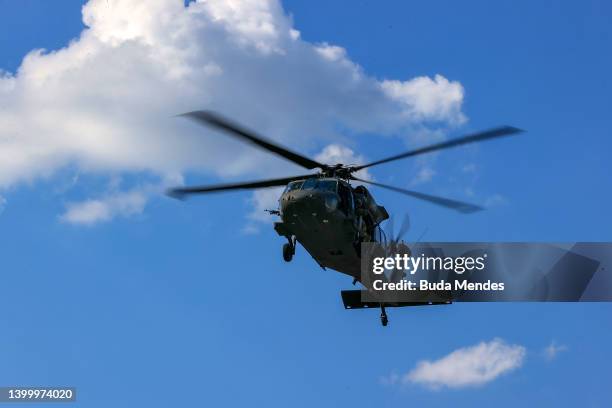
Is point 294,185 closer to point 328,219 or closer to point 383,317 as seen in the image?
point 328,219

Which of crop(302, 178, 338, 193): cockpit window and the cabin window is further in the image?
the cabin window

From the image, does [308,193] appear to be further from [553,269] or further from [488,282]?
[553,269]

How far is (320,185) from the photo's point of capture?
3725 cm

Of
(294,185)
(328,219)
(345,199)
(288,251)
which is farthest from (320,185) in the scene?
(288,251)

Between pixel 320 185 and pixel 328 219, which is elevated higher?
pixel 320 185

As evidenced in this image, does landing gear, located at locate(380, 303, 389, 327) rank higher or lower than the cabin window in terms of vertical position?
lower

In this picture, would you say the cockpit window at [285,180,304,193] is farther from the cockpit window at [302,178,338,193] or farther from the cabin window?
the cabin window

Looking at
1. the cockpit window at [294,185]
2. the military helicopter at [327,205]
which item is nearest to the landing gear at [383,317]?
the military helicopter at [327,205]

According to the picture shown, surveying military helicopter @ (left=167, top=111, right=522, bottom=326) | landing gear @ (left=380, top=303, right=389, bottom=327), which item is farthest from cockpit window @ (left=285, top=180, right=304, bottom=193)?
landing gear @ (left=380, top=303, right=389, bottom=327)

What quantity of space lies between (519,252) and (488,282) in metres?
7.33

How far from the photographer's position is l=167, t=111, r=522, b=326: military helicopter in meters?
36.4

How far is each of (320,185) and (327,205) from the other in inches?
47.0

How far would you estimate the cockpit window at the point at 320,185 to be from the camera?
37.0 meters

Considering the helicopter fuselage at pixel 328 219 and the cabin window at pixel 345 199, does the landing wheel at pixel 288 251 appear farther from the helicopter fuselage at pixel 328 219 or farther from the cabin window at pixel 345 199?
the cabin window at pixel 345 199
